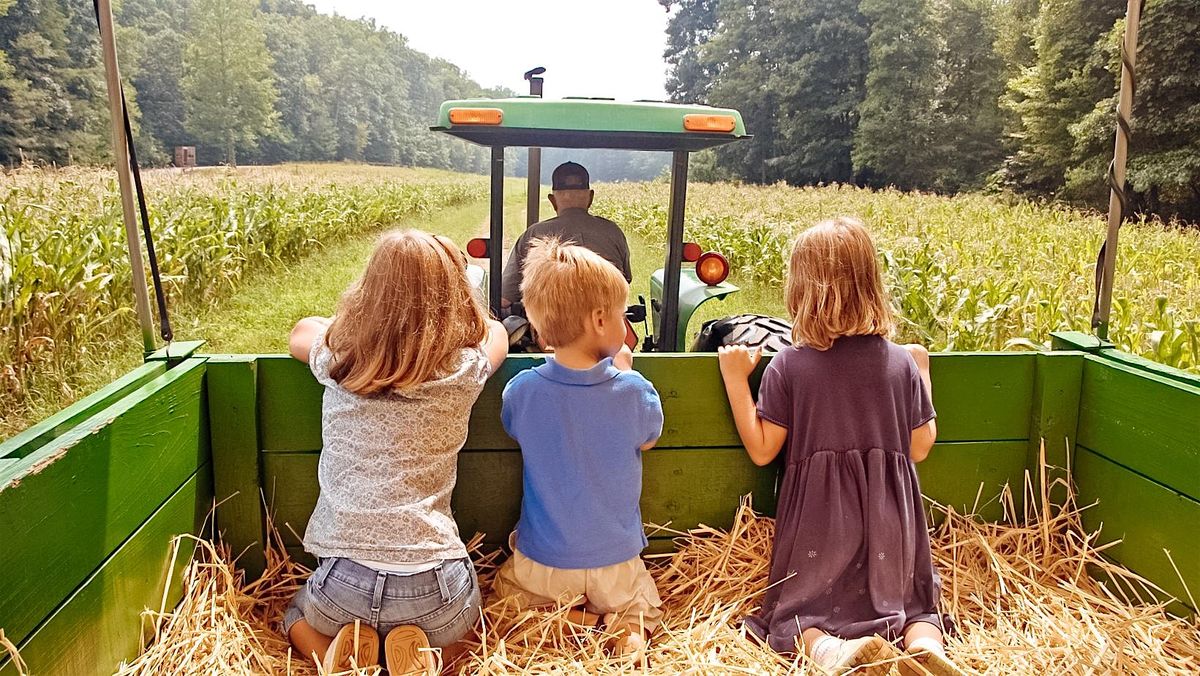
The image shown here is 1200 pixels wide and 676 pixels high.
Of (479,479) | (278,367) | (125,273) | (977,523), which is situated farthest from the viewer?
(125,273)

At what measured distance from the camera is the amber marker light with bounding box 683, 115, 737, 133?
2.46 m

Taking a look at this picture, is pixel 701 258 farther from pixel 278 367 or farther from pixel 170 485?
pixel 170 485

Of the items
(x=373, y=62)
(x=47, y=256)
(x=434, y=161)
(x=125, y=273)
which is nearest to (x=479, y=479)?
(x=47, y=256)

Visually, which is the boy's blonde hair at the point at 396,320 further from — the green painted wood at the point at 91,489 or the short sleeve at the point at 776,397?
the short sleeve at the point at 776,397

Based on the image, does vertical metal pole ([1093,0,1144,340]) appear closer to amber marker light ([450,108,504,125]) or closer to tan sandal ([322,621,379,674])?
amber marker light ([450,108,504,125])

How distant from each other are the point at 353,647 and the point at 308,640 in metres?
0.19

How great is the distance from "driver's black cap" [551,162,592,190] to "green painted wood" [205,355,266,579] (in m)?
1.42

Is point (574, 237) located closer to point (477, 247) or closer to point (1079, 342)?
point (477, 247)

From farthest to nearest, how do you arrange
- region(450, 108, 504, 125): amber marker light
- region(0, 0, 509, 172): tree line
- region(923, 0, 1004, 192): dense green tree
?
region(923, 0, 1004, 192): dense green tree < region(0, 0, 509, 172): tree line < region(450, 108, 504, 125): amber marker light

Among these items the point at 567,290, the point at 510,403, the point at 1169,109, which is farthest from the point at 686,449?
the point at 1169,109

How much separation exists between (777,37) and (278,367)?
36207 millimetres

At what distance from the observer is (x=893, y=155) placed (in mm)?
33406

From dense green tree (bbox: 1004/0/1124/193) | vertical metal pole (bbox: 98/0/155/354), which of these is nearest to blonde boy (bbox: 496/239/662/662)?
vertical metal pole (bbox: 98/0/155/354)

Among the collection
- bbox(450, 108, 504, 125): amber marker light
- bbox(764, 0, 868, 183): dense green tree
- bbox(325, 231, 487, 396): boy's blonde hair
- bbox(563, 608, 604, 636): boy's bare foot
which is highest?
bbox(764, 0, 868, 183): dense green tree
